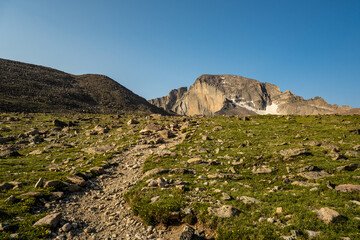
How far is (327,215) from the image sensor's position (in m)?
10.1

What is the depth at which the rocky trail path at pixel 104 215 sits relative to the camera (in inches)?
459

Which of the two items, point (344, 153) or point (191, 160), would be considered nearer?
point (344, 153)

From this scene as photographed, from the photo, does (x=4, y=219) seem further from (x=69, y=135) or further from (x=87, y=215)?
(x=69, y=135)

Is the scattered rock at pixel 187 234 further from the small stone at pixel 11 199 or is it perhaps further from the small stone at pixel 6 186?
the small stone at pixel 6 186

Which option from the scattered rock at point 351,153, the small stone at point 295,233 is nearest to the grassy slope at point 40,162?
the small stone at point 295,233

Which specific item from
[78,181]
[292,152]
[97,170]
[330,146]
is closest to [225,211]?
[292,152]

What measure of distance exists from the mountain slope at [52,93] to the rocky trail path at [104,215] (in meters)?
72.4

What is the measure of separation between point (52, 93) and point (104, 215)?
106 metres

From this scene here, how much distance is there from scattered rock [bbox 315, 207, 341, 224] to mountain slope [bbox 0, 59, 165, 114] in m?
90.2

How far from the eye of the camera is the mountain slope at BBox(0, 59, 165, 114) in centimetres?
7719

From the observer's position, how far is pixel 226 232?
10438 millimetres

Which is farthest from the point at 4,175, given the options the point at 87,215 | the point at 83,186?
the point at 87,215

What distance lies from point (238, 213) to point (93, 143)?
1338 inches

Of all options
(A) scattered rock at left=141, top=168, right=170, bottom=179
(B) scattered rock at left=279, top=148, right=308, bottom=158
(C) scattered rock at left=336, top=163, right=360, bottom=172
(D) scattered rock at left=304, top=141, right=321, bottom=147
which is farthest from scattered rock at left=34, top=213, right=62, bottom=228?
(D) scattered rock at left=304, top=141, right=321, bottom=147
